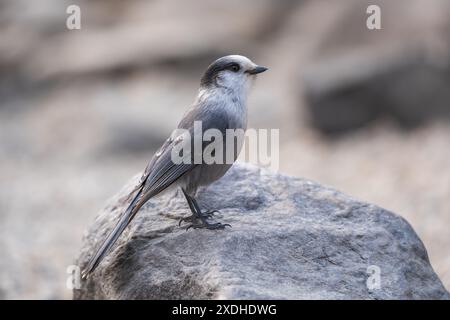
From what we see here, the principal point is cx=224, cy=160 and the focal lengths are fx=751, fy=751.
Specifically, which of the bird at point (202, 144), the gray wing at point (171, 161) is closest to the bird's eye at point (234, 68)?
the bird at point (202, 144)

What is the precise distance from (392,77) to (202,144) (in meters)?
7.08

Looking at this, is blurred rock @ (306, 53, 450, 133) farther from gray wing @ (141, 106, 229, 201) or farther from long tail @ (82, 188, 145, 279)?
long tail @ (82, 188, 145, 279)

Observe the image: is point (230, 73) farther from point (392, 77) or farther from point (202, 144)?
point (392, 77)

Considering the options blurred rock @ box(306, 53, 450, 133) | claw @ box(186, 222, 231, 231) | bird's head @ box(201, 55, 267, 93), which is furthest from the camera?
blurred rock @ box(306, 53, 450, 133)

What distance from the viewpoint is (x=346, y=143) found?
1164 cm

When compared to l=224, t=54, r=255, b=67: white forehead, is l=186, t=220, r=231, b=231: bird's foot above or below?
below

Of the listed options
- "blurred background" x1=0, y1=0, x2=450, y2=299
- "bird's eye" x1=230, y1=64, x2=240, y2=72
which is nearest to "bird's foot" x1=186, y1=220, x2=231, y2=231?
"bird's eye" x1=230, y1=64, x2=240, y2=72

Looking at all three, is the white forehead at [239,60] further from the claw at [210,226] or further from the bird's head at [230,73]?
the claw at [210,226]

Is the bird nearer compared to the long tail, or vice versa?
the long tail

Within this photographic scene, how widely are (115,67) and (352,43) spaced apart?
5.10 meters

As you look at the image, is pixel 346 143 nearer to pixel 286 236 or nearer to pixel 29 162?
pixel 29 162

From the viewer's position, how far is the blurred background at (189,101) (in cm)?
964

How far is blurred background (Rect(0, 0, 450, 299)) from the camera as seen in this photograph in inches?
380
